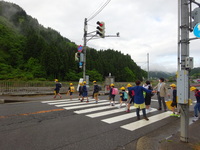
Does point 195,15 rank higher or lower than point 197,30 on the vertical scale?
higher

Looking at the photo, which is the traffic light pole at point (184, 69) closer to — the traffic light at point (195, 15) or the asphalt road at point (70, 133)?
the traffic light at point (195, 15)

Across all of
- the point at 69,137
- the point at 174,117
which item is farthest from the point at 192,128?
the point at 69,137

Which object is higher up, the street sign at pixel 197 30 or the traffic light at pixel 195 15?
the traffic light at pixel 195 15

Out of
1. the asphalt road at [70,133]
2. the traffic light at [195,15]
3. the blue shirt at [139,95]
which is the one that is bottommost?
the asphalt road at [70,133]

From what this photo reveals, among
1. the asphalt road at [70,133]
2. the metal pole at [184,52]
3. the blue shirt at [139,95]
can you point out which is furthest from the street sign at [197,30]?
the asphalt road at [70,133]

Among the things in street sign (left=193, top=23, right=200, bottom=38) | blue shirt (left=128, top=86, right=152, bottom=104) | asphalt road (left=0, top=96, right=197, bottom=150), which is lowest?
asphalt road (left=0, top=96, right=197, bottom=150)

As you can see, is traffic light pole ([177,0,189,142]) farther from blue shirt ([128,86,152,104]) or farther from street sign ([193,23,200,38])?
blue shirt ([128,86,152,104])

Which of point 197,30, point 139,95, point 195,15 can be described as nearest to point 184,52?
point 197,30

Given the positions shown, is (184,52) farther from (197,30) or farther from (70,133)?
(70,133)

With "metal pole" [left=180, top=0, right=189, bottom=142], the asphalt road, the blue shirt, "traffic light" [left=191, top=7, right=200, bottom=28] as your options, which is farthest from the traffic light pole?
the blue shirt

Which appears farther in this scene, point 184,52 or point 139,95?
point 139,95

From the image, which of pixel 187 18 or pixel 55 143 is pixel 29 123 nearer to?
pixel 55 143

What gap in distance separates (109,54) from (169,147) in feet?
313

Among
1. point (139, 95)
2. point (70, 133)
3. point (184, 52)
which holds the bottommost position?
point (70, 133)
